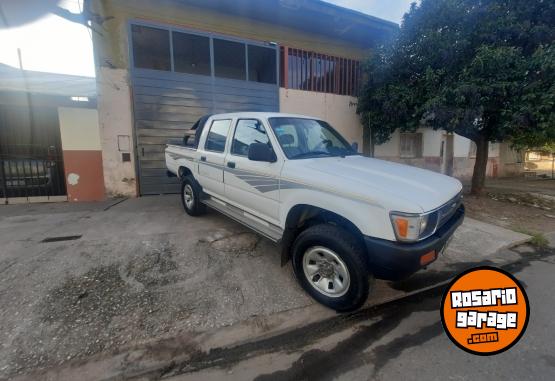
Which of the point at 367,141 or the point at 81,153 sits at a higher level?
the point at 367,141

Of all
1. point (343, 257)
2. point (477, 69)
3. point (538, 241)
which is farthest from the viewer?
point (477, 69)

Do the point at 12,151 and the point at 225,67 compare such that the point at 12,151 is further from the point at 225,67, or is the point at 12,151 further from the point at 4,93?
the point at 225,67

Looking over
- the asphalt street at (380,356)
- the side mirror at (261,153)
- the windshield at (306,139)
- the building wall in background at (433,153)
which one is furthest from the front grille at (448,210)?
the building wall in background at (433,153)

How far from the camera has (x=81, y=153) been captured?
679 centimetres

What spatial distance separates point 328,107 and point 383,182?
24.9ft

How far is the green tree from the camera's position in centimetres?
573

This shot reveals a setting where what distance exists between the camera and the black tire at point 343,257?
7.64ft

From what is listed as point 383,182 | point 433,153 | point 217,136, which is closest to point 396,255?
point 383,182

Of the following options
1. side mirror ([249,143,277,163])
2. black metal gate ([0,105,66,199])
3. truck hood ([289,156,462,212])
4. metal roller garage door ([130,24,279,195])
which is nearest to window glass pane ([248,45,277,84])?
metal roller garage door ([130,24,279,195])

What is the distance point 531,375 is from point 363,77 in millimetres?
9680

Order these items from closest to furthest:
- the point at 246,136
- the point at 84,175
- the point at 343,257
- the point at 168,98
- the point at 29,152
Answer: the point at 343,257 → the point at 246,136 → the point at 29,152 → the point at 84,175 → the point at 168,98

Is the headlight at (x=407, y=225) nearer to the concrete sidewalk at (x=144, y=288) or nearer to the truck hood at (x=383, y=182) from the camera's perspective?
the truck hood at (x=383, y=182)

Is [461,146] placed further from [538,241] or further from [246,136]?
[246,136]

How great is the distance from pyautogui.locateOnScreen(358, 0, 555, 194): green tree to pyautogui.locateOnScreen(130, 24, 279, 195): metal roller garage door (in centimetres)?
446
